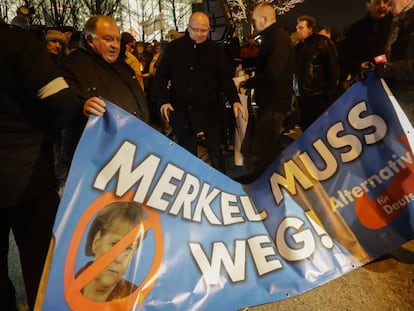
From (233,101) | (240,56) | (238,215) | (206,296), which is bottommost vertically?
(206,296)

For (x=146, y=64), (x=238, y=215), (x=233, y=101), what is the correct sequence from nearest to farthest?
1. (x=238, y=215)
2. (x=233, y=101)
3. (x=146, y=64)

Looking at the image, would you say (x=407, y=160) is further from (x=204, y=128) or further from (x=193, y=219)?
(x=204, y=128)

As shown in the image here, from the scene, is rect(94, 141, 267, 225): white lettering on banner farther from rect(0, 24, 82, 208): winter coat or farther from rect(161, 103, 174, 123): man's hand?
rect(161, 103, 174, 123): man's hand

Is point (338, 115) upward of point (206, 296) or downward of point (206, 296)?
upward

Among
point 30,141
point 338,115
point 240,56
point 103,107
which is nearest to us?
point 30,141

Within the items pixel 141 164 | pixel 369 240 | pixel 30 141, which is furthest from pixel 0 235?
pixel 369 240

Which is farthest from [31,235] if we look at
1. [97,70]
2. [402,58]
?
[402,58]

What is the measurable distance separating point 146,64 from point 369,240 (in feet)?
24.5

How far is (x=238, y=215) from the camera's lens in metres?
2.68

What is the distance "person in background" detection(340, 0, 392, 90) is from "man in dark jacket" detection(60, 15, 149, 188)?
239 centimetres

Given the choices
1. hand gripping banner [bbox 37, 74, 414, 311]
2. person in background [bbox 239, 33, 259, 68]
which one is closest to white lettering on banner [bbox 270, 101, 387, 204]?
hand gripping banner [bbox 37, 74, 414, 311]

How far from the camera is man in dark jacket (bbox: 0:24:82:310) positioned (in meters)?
1.83

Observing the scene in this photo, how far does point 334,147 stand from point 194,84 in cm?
179

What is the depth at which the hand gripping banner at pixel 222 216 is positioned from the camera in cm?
208
